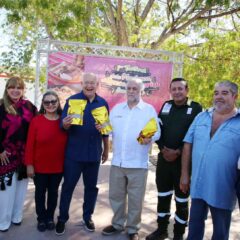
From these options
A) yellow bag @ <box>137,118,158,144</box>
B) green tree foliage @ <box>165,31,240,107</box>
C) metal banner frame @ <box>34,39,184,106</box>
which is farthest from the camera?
green tree foliage @ <box>165,31,240,107</box>

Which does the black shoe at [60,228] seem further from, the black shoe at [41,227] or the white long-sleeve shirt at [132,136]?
the white long-sleeve shirt at [132,136]

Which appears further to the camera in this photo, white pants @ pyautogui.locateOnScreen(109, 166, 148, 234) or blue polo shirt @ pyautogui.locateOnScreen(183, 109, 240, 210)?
Answer: white pants @ pyautogui.locateOnScreen(109, 166, 148, 234)

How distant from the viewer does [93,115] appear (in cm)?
351

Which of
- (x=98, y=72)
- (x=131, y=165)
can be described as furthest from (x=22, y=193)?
(x=98, y=72)

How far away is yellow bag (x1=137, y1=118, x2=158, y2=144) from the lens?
11.0 feet

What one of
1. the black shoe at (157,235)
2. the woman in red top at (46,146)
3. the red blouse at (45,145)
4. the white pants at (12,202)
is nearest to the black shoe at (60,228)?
the woman in red top at (46,146)

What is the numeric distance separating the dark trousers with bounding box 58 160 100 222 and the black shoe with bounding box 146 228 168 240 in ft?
2.51

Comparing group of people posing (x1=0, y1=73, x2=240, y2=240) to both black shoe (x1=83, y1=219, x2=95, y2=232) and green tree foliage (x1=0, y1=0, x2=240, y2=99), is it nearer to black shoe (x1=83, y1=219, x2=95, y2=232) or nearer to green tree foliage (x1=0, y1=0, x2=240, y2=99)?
black shoe (x1=83, y1=219, x2=95, y2=232)

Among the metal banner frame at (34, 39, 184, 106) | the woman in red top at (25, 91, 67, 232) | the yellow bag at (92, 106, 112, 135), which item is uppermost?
the metal banner frame at (34, 39, 184, 106)

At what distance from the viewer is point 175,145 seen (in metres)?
A: 3.44

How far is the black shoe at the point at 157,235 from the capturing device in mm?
3660

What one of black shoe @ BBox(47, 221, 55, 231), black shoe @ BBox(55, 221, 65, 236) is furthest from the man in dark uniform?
black shoe @ BBox(47, 221, 55, 231)

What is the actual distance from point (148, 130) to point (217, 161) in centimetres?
87

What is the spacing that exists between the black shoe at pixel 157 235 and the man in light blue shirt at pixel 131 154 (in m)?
0.16
